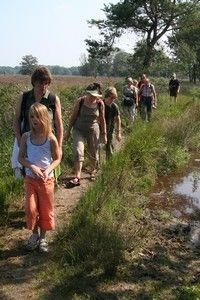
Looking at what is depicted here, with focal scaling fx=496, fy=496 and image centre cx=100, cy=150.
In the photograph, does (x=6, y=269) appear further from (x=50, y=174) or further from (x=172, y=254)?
(x=172, y=254)

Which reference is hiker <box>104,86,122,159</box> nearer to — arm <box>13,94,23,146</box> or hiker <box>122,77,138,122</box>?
arm <box>13,94,23,146</box>

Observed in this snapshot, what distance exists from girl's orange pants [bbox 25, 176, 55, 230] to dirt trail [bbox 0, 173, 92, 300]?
376 mm

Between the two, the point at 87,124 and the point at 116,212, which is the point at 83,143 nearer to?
the point at 87,124

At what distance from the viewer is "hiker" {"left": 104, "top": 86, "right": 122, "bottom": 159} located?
924 centimetres

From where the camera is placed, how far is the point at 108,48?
36.9m

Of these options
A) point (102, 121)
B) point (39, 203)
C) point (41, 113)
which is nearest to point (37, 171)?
point (39, 203)

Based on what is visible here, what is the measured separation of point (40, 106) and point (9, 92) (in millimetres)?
5723

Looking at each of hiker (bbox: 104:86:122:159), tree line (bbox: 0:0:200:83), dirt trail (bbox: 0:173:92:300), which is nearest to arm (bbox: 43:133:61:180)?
dirt trail (bbox: 0:173:92:300)

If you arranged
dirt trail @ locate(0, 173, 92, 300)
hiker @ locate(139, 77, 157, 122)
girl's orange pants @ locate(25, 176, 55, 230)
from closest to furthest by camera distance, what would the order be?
dirt trail @ locate(0, 173, 92, 300)
girl's orange pants @ locate(25, 176, 55, 230)
hiker @ locate(139, 77, 157, 122)

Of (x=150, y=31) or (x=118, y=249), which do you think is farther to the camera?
(x=150, y=31)

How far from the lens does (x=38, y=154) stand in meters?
5.31

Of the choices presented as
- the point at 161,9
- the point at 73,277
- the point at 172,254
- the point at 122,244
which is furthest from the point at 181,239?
the point at 161,9

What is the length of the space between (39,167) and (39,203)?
0.40 m

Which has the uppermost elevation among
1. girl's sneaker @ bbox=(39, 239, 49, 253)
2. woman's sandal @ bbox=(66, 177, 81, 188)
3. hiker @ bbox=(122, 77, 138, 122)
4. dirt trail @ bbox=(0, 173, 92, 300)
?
hiker @ bbox=(122, 77, 138, 122)
